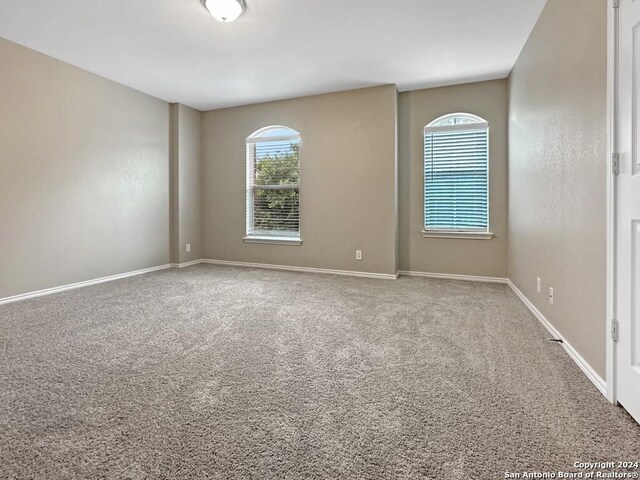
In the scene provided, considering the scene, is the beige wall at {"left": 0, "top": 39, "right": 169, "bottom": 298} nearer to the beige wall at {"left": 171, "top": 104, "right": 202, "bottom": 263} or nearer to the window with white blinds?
the beige wall at {"left": 171, "top": 104, "right": 202, "bottom": 263}

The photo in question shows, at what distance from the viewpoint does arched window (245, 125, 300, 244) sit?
205 inches

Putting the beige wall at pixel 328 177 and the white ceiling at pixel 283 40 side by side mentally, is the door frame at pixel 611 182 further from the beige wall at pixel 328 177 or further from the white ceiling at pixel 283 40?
the beige wall at pixel 328 177

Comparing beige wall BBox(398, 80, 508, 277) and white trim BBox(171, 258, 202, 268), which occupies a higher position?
beige wall BBox(398, 80, 508, 277)

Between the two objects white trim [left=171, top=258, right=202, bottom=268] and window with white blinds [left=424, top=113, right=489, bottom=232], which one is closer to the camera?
window with white blinds [left=424, top=113, right=489, bottom=232]

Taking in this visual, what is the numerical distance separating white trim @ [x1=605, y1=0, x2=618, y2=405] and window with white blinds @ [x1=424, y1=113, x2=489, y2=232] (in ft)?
9.62

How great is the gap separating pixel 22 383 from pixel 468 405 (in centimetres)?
221

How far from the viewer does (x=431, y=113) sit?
4.59 metres

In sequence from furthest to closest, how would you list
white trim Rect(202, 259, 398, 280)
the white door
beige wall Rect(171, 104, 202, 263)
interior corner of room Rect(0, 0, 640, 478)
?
beige wall Rect(171, 104, 202, 263) < white trim Rect(202, 259, 398, 280) < interior corner of room Rect(0, 0, 640, 478) < the white door

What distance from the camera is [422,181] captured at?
4.66 m

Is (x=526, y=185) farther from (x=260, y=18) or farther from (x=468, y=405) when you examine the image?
(x=260, y=18)

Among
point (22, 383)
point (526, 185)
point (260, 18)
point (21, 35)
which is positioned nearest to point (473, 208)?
point (526, 185)

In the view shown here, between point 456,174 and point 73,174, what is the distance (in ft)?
15.6

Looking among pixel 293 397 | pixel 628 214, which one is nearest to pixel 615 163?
pixel 628 214

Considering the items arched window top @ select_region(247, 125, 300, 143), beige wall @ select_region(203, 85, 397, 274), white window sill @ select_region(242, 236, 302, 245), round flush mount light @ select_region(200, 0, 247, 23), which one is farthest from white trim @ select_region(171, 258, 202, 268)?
round flush mount light @ select_region(200, 0, 247, 23)
